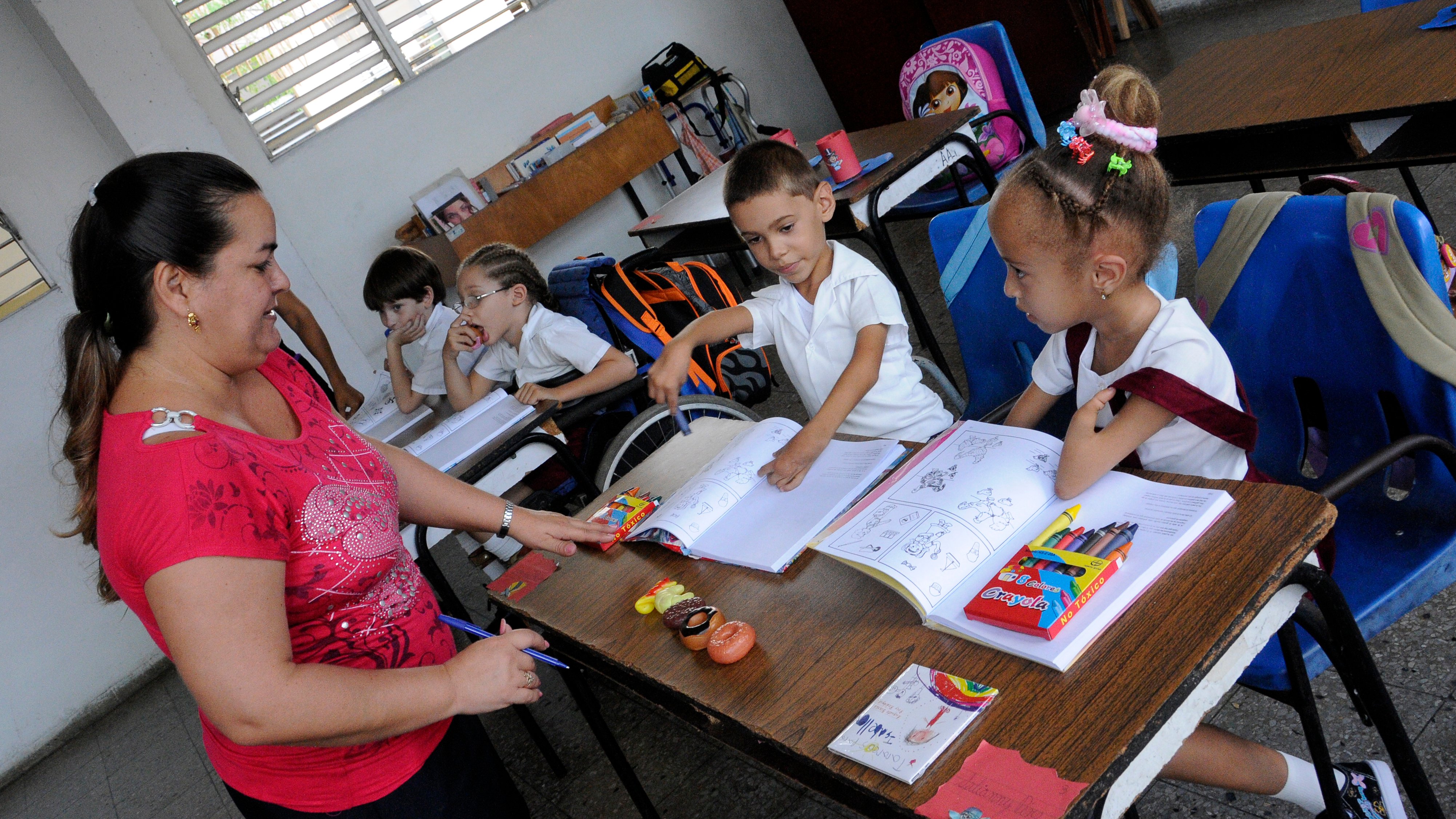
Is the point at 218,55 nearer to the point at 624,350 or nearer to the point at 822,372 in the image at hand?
the point at 624,350

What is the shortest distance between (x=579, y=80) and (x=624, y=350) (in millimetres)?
3788

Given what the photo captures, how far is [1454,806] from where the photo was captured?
136 cm

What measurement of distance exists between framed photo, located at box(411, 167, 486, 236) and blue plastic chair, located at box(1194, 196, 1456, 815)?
4.42 metres

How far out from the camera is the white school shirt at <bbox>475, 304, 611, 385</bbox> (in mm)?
2596

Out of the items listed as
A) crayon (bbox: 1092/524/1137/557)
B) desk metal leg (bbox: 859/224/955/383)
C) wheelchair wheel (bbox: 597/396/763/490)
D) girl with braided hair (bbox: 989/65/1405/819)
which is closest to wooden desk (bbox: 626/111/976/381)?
desk metal leg (bbox: 859/224/955/383)

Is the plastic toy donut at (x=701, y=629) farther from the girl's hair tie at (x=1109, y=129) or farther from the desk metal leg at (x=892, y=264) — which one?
the desk metal leg at (x=892, y=264)

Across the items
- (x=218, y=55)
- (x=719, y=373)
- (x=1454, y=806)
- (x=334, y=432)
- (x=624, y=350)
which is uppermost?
(x=218, y=55)

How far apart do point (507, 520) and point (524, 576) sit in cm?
10

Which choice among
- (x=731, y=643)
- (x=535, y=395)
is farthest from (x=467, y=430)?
(x=731, y=643)

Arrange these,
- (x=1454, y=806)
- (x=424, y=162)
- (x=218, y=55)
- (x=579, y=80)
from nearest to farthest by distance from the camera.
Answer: (x=1454, y=806), (x=218, y=55), (x=424, y=162), (x=579, y=80)

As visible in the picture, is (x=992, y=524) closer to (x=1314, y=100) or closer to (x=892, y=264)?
(x=1314, y=100)

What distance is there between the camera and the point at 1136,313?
4.38 ft

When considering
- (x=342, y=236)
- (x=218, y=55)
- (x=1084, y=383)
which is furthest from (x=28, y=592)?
(x=1084, y=383)

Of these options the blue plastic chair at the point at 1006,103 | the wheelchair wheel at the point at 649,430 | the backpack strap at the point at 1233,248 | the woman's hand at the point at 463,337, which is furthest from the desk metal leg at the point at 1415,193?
the woman's hand at the point at 463,337
